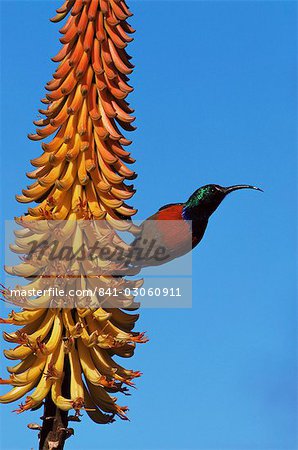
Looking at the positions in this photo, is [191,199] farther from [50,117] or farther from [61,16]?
[61,16]

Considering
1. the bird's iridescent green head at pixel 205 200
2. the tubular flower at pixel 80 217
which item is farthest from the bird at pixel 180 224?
the tubular flower at pixel 80 217

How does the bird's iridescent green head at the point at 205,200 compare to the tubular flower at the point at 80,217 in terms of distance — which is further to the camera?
the bird's iridescent green head at the point at 205,200

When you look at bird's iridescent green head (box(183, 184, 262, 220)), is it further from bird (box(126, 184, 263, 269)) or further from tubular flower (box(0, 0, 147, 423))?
tubular flower (box(0, 0, 147, 423))

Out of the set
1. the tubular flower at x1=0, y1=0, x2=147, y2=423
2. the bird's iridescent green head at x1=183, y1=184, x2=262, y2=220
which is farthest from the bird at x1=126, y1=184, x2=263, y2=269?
the tubular flower at x1=0, y1=0, x2=147, y2=423

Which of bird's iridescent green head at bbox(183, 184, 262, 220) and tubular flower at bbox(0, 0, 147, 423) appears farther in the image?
Result: bird's iridescent green head at bbox(183, 184, 262, 220)

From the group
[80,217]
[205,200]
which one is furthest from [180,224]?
[80,217]

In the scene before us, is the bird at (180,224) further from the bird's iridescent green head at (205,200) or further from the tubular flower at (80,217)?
the tubular flower at (80,217)
